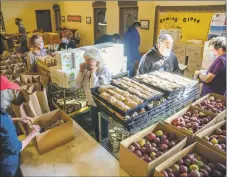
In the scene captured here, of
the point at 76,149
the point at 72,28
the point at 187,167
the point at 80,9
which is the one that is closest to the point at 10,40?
the point at 72,28

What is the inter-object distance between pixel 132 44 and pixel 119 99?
10.5 ft

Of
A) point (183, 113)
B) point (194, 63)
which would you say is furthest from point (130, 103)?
point (194, 63)

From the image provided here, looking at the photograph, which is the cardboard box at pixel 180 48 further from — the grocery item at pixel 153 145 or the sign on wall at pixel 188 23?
the grocery item at pixel 153 145

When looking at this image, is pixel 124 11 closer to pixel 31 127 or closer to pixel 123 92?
pixel 123 92

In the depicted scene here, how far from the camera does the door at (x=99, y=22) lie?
22.8ft

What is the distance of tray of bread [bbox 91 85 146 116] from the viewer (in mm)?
1536

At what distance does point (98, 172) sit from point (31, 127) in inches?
24.2

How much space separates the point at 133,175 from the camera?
1299 mm

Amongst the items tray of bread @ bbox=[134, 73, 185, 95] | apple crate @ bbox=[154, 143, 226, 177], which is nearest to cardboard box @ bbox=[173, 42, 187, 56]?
tray of bread @ bbox=[134, 73, 185, 95]

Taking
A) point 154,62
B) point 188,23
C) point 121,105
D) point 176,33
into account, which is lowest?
point 121,105

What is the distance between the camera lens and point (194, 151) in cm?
135

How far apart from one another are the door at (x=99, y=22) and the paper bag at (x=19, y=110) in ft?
18.2

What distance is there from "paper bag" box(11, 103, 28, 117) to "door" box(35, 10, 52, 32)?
9241mm

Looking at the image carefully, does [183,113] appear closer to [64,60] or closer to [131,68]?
[64,60]
